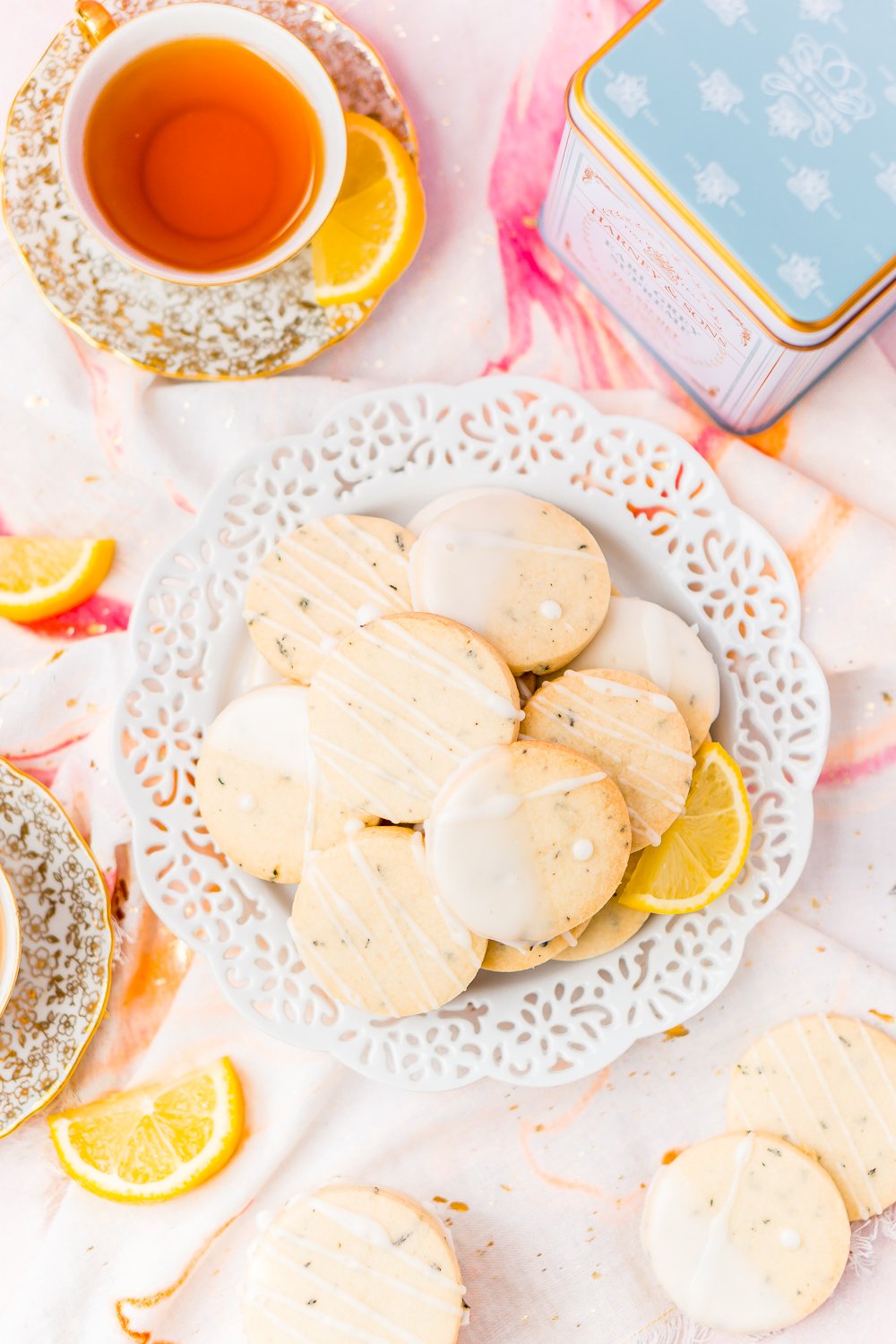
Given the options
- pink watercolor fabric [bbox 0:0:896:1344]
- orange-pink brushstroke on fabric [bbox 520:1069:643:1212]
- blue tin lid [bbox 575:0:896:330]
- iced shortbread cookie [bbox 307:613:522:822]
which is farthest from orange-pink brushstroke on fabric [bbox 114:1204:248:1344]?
blue tin lid [bbox 575:0:896:330]

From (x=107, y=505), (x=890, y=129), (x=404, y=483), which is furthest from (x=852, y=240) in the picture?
(x=107, y=505)

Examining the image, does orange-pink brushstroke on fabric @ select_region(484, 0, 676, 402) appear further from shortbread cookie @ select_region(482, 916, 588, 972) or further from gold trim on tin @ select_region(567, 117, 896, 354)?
shortbread cookie @ select_region(482, 916, 588, 972)

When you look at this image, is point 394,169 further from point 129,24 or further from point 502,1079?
point 502,1079

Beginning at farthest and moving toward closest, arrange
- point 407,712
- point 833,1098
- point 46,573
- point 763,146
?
1. point 46,573
2. point 833,1098
3. point 407,712
4. point 763,146

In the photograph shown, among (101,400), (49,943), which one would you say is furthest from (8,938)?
(101,400)

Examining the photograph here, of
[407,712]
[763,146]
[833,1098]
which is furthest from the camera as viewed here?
[833,1098]

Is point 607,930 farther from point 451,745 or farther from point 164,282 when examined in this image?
point 164,282
